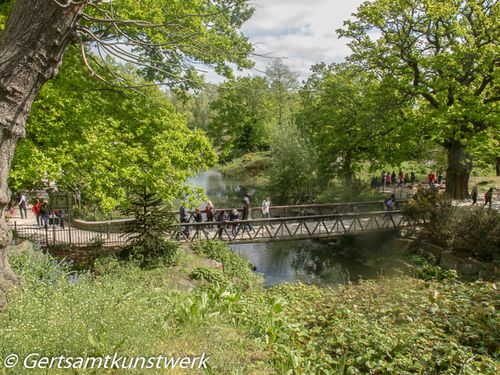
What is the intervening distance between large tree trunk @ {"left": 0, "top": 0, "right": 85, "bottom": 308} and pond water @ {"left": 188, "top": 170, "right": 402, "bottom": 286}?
1134 cm

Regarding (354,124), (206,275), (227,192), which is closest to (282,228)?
(206,275)

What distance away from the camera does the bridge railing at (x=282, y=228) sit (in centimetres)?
1532

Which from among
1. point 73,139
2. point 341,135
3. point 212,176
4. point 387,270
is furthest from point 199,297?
point 212,176

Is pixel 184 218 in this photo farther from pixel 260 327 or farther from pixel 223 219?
pixel 260 327

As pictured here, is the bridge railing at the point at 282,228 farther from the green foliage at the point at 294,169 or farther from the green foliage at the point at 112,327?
the green foliage at the point at 112,327

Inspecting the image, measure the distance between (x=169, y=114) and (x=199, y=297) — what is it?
24.3ft

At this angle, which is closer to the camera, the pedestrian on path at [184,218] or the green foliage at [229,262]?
the green foliage at [229,262]

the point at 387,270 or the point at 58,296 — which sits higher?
the point at 58,296

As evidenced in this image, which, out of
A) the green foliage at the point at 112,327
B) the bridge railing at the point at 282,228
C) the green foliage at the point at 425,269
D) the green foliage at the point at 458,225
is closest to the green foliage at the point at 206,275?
the bridge railing at the point at 282,228

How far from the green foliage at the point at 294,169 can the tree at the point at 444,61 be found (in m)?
7.71

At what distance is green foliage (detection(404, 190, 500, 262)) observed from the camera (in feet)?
46.7

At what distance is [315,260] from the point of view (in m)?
19.9

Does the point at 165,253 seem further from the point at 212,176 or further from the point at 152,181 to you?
the point at 212,176

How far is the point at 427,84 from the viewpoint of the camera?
1995 centimetres
